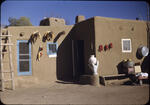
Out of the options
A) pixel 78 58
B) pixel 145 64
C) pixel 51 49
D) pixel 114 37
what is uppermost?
pixel 114 37

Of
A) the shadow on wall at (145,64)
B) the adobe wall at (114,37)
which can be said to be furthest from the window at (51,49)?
the shadow on wall at (145,64)

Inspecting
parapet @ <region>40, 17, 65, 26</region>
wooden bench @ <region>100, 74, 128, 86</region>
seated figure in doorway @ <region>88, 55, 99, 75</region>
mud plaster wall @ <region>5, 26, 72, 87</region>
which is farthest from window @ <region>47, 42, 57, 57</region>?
parapet @ <region>40, 17, 65, 26</region>

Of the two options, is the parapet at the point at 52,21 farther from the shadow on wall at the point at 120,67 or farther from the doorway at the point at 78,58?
the shadow on wall at the point at 120,67

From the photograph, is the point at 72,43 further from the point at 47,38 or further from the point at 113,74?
the point at 113,74

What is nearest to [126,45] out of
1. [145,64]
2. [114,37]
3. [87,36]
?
[114,37]

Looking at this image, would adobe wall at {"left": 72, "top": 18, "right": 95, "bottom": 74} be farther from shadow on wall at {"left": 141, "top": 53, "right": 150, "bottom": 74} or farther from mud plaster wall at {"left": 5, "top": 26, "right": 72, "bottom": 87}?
shadow on wall at {"left": 141, "top": 53, "right": 150, "bottom": 74}

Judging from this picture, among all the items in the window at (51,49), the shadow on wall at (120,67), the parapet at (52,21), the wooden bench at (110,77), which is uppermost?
the parapet at (52,21)

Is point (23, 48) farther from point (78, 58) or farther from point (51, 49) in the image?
point (78, 58)

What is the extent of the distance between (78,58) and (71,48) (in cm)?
73

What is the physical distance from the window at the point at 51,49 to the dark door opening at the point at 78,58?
47.1 inches

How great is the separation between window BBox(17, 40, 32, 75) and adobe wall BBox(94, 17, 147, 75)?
358 centimetres

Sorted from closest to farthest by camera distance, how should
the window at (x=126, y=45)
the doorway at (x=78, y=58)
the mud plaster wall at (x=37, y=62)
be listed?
the mud plaster wall at (x=37, y=62) → the window at (x=126, y=45) → the doorway at (x=78, y=58)

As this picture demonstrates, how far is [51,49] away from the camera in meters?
11.5

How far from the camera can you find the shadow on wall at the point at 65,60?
11.6 meters
